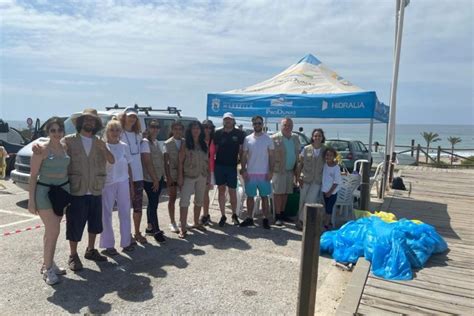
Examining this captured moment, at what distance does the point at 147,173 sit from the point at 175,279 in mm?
1557

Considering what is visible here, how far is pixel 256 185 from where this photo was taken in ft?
20.9

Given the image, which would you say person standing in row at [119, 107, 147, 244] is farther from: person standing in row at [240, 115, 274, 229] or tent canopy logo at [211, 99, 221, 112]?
tent canopy logo at [211, 99, 221, 112]

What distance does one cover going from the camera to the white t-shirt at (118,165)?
15.3 feet

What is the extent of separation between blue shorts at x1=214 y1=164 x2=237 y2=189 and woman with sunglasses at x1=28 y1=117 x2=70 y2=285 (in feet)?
8.94

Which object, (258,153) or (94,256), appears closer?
(94,256)

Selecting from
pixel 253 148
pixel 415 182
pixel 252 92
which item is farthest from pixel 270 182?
pixel 415 182

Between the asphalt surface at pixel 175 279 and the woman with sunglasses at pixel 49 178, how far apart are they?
0.38 meters

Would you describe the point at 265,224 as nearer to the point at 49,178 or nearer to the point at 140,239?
the point at 140,239

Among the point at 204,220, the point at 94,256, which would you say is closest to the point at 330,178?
the point at 204,220

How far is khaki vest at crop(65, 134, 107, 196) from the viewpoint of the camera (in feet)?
13.7

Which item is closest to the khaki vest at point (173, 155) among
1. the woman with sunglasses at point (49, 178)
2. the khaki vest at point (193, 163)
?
the khaki vest at point (193, 163)

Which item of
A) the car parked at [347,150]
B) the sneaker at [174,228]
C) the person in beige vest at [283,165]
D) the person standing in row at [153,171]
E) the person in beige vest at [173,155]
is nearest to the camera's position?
the person standing in row at [153,171]

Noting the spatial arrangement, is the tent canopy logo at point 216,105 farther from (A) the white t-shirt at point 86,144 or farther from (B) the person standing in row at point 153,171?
(A) the white t-shirt at point 86,144

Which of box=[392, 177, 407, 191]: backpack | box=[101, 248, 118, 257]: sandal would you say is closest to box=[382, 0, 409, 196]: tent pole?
box=[392, 177, 407, 191]: backpack
